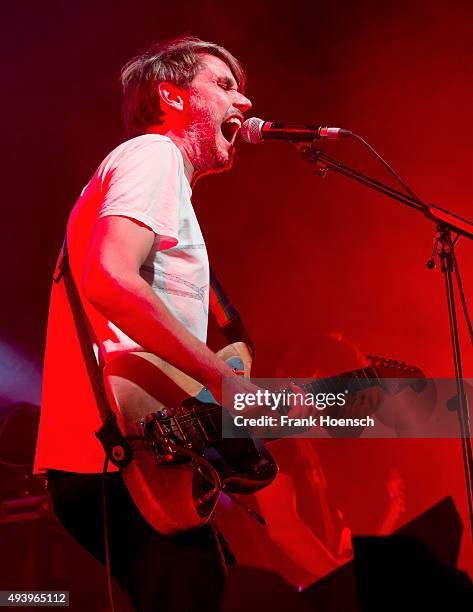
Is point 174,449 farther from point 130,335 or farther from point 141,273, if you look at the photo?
point 141,273

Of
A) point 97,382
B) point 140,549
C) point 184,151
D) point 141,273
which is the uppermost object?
point 184,151

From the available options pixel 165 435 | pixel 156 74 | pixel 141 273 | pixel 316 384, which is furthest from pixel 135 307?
pixel 156 74

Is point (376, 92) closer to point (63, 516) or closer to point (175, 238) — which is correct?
point (175, 238)

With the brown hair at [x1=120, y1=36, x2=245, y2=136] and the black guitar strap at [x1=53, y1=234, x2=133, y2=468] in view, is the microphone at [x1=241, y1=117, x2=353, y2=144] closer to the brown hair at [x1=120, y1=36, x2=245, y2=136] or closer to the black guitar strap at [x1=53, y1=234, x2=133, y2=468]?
the brown hair at [x1=120, y1=36, x2=245, y2=136]

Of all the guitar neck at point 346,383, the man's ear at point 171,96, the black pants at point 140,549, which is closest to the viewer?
the black pants at point 140,549

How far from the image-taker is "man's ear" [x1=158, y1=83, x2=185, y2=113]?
212 cm

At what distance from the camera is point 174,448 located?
1433 mm

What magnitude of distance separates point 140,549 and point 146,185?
0.81 m

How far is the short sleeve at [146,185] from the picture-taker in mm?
1522

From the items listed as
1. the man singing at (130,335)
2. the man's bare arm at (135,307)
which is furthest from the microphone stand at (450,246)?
the man's bare arm at (135,307)

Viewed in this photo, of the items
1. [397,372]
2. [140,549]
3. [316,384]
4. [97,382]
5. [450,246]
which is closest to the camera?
[140,549]

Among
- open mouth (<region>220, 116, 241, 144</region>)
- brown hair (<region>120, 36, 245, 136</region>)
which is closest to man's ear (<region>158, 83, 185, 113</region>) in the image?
brown hair (<region>120, 36, 245, 136</region>)

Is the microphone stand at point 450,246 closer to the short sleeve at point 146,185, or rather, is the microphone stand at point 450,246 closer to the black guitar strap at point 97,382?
the short sleeve at point 146,185

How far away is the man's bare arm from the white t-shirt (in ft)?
0.30
